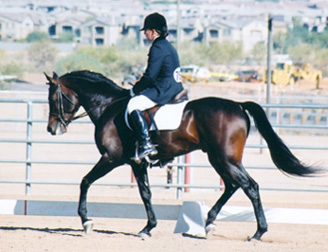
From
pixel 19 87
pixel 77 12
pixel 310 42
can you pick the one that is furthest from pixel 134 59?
pixel 77 12

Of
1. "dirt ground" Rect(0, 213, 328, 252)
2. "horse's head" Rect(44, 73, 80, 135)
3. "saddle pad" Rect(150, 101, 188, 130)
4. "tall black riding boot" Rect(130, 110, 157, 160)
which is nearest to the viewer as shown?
"dirt ground" Rect(0, 213, 328, 252)

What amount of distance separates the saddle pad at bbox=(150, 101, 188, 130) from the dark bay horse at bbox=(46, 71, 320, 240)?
58 millimetres

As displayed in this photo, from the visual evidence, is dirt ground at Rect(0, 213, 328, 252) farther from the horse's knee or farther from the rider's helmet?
the rider's helmet

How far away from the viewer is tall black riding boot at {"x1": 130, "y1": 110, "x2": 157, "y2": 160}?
8.91 m

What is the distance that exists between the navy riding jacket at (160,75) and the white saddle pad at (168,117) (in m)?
0.09

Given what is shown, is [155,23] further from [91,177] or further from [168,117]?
[91,177]

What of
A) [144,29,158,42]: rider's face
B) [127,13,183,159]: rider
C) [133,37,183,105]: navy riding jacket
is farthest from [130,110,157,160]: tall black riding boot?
[144,29,158,42]: rider's face

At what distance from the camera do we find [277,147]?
9.37m

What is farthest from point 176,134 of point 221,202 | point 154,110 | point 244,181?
point 221,202

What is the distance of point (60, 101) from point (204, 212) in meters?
2.26

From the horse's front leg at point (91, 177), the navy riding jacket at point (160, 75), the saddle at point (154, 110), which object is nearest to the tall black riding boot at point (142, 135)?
the saddle at point (154, 110)

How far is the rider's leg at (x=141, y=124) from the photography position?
891 cm

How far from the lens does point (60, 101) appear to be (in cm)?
948

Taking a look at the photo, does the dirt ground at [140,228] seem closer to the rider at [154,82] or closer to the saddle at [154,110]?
the rider at [154,82]
